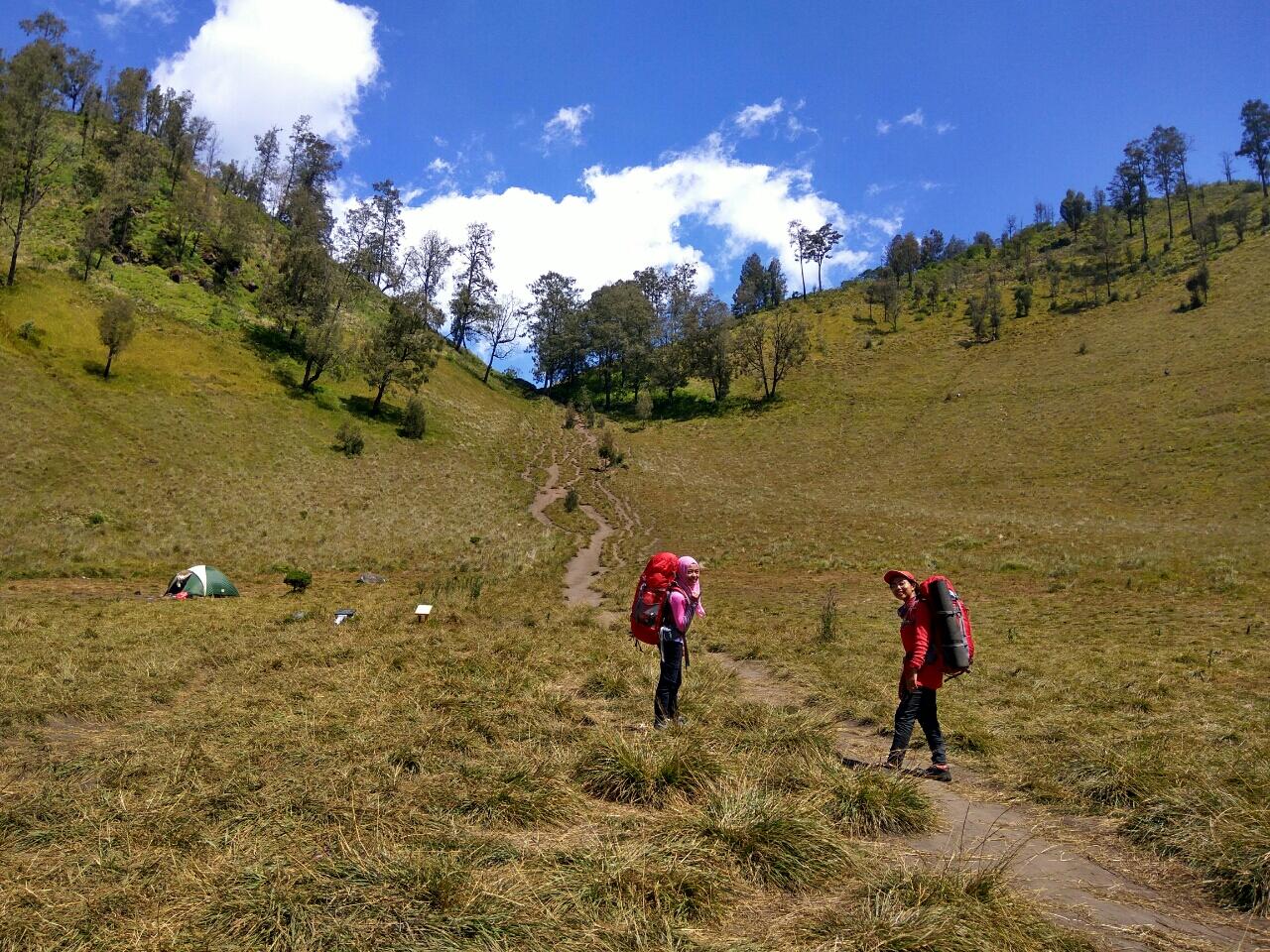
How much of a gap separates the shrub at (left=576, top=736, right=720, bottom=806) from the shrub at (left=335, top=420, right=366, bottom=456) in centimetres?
4212

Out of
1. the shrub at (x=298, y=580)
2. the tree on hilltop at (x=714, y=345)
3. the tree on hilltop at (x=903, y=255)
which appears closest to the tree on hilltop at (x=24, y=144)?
the shrub at (x=298, y=580)

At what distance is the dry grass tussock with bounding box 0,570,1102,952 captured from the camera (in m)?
3.40

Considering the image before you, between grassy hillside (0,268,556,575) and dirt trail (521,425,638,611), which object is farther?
grassy hillside (0,268,556,575)

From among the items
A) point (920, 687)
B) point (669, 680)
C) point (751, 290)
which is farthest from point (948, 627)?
point (751, 290)

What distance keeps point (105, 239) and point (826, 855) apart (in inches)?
2572

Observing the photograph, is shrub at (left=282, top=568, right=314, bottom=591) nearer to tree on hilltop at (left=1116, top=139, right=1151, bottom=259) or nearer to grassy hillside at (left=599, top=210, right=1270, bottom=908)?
grassy hillside at (left=599, top=210, right=1270, bottom=908)

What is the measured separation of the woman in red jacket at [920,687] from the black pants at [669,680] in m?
2.38

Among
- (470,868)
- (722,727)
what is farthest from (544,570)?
(470,868)

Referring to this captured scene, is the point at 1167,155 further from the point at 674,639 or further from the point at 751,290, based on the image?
the point at 674,639

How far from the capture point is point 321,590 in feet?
60.9

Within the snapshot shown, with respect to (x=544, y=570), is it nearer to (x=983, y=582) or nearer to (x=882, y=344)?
(x=983, y=582)

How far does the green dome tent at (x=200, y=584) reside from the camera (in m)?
17.5

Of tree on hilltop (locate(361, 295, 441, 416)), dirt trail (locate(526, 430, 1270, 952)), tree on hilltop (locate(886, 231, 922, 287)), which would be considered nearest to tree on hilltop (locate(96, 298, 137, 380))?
tree on hilltop (locate(361, 295, 441, 416))

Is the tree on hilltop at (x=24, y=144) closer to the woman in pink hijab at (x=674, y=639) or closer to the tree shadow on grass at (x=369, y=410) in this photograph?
the tree shadow on grass at (x=369, y=410)
